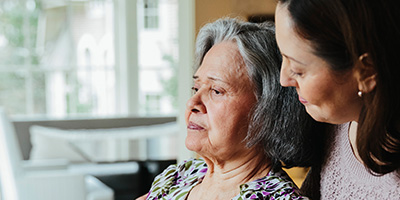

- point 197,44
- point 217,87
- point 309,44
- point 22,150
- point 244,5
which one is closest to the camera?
point 309,44

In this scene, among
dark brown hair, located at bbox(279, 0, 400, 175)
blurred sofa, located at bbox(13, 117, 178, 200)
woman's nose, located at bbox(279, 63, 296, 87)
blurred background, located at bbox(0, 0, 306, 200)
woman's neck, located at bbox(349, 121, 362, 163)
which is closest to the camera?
dark brown hair, located at bbox(279, 0, 400, 175)

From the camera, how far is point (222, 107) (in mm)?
1167

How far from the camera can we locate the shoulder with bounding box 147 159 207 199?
1350 mm

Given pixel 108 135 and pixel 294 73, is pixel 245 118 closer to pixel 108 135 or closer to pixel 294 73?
pixel 294 73

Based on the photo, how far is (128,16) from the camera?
6.44 m

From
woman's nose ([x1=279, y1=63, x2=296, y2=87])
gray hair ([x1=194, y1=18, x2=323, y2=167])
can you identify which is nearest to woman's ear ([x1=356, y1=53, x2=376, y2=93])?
woman's nose ([x1=279, y1=63, x2=296, y2=87])

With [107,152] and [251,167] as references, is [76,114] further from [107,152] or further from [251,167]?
[251,167]

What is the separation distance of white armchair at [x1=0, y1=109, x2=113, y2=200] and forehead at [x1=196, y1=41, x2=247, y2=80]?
2866mm

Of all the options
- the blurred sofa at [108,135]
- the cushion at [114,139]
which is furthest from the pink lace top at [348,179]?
the cushion at [114,139]

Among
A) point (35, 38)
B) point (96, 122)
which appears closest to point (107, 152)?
point (96, 122)

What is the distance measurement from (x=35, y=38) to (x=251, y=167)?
225 inches

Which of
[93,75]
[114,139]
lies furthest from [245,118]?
[93,75]

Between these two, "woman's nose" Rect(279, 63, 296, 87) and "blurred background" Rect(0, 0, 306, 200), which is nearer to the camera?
"woman's nose" Rect(279, 63, 296, 87)

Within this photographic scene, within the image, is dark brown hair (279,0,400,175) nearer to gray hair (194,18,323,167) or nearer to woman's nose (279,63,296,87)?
woman's nose (279,63,296,87)
